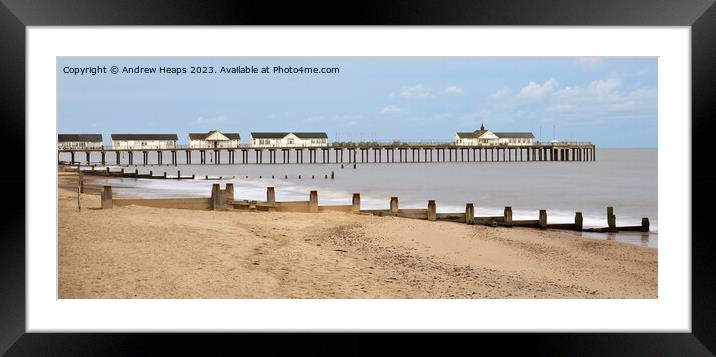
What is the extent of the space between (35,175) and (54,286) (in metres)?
0.73

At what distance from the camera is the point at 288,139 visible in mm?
35938

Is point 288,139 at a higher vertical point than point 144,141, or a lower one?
higher

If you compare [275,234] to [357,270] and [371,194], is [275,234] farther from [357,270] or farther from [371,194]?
[371,194]

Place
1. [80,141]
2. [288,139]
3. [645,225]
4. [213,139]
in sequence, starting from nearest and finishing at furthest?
[645,225] → [80,141] → [213,139] → [288,139]

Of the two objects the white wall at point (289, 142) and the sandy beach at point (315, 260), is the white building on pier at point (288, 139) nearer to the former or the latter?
the white wall at point (289, 142)

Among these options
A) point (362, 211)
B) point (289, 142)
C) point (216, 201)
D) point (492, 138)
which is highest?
point (492, 138)

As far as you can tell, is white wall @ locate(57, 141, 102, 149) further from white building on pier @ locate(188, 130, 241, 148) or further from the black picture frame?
the black picture frame

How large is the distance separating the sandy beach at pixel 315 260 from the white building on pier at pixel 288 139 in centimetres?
2622

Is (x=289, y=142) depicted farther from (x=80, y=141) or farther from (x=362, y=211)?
(x=362, y=211)

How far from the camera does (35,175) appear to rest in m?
4.34

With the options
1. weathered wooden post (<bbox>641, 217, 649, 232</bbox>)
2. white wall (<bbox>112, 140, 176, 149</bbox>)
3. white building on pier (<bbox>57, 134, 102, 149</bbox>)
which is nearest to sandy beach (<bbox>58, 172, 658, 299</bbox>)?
weathered wooden post (<bbox>641, 217, 649, 232</bbox>)
